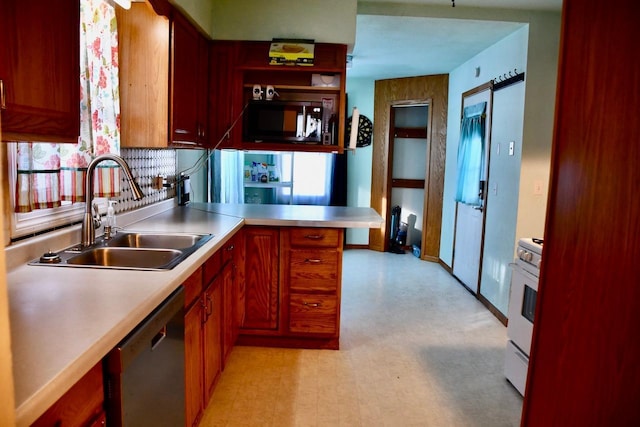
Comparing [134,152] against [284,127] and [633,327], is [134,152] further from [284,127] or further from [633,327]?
[633,327]

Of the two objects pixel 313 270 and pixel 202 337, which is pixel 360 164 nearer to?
pixel 313 270

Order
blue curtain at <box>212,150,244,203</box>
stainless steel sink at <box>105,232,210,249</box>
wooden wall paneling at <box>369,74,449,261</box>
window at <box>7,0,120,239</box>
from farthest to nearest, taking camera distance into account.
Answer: wooden wall paneling at <box>369,74,449,261</box> < blue curtain at <box>212,150,244,203</box> < stainless steel sink at <box>105,232,210,249</box> < window at <box>7,0,120,239</box>

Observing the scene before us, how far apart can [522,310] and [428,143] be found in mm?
3524

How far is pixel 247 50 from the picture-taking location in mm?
3318

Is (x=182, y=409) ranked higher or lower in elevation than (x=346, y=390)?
higher

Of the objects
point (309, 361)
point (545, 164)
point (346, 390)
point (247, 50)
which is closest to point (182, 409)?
point (346, 390)

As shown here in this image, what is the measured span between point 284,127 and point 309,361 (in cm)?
164

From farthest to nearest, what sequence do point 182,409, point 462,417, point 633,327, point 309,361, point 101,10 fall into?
point 309,361
point 462,417
point 101,10
point 182,409
point 633,327

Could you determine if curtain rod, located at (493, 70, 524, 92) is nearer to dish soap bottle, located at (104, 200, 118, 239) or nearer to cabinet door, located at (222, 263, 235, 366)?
cabinet door, located at (222, 263, 235, 366)

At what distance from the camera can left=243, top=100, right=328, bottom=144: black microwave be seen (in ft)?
11.0

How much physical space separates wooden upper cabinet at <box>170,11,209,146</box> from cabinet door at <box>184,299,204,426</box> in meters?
1.05

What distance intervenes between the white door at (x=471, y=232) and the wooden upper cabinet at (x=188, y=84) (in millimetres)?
2515

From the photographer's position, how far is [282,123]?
3.38 meters

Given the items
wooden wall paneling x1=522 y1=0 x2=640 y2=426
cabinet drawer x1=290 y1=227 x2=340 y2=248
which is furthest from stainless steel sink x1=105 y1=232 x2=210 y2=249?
wooden wall paneling x1=522 y1=0 x2=640 y2=426
